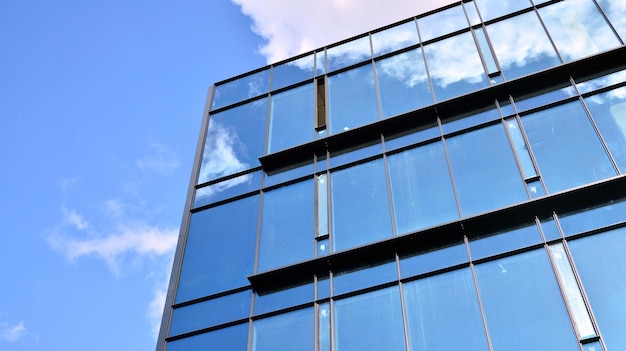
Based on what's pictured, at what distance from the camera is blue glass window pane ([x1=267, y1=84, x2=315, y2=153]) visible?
20.0 metres

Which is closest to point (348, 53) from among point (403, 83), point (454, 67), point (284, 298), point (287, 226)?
point (403, 83)

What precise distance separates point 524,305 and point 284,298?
5.36 meters

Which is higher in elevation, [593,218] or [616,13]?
[616,13]

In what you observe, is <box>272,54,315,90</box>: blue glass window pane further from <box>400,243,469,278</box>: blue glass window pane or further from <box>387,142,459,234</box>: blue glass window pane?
<box>400,243,469,278</box>: blue glass window pane

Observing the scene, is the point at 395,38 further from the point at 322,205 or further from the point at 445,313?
the point at 445,313

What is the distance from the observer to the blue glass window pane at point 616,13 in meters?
18.6

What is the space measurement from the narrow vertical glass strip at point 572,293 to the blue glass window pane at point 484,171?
1.82m

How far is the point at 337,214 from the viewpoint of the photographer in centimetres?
1712

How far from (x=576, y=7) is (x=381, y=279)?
10.7 m

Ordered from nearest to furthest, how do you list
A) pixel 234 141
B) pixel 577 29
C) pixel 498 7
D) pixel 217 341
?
1. pixel 217 341
2. pixel 577 29
3. pixel 234 141
4. pixel 498 7

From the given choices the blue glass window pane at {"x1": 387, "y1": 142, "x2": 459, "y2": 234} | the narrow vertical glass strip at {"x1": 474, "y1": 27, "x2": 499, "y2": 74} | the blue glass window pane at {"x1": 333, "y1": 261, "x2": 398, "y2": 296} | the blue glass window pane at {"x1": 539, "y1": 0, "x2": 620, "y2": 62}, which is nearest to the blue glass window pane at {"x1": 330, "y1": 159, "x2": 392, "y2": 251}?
the blue glass window pane at {"x1": 387, "y1": 142, "x2": 459, "y2": 234}

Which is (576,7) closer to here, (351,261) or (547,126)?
(547,126)

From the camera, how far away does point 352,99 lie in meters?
20.5

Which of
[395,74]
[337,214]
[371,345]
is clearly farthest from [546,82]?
[371,345]
